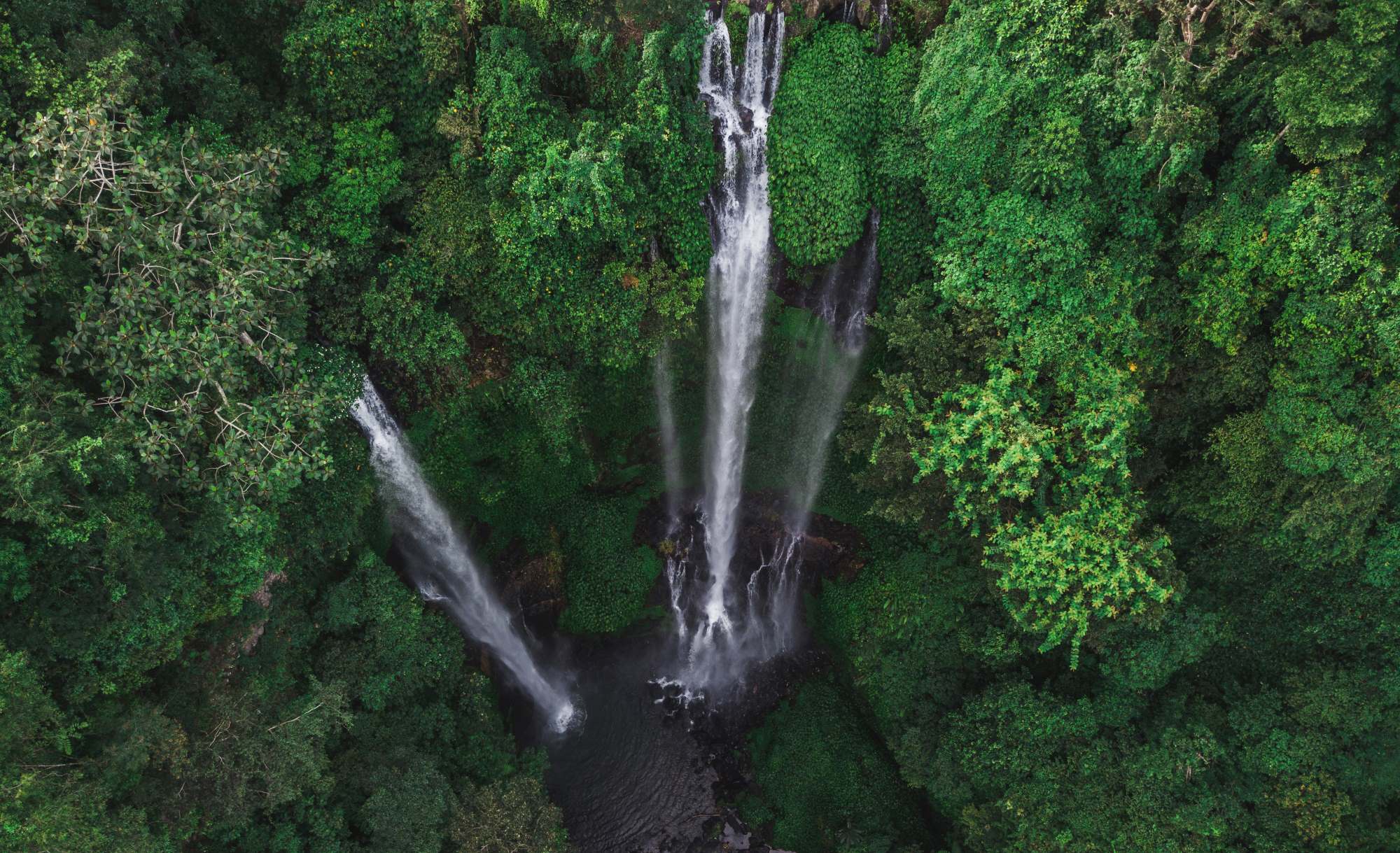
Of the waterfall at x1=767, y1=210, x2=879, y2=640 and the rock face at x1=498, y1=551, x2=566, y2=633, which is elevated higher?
the waterfall at x1=767, y1=210, x2=879, y2=640

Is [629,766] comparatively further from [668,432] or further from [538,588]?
[668,432]

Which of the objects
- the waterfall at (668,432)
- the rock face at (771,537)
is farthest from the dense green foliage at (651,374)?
the rock face at (771,537)

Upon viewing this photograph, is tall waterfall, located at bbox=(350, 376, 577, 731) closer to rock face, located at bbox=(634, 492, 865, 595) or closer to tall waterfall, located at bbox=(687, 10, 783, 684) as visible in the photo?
rock face, located at bbox=(634, 492, 865, 595)

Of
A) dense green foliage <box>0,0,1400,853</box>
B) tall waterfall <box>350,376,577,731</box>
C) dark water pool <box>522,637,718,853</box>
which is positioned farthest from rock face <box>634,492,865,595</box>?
tall waterfall <box>350,376,577,731</box>

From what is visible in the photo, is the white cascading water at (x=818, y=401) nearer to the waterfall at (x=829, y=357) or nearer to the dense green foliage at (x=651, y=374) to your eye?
the waterfall at (x=829, y=357)

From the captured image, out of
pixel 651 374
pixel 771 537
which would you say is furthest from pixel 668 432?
pixel 771 537

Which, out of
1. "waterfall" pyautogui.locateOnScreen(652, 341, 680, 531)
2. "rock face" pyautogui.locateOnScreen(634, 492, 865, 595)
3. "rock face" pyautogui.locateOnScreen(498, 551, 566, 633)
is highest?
"waterfall" pyautogui.locateOnScreen(652, 341, 680, 531)

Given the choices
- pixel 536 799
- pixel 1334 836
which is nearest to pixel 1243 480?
pixel 1334 836

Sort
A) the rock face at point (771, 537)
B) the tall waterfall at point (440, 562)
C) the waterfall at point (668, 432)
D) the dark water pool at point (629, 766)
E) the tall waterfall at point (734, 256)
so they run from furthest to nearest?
the rock face at point (771, 537)
the dark water pool at point (629, 766)
the waterfall at point (668, 432)
the tall waterfall at point (440, 562)
the tall waterfall at point (734, 256)
